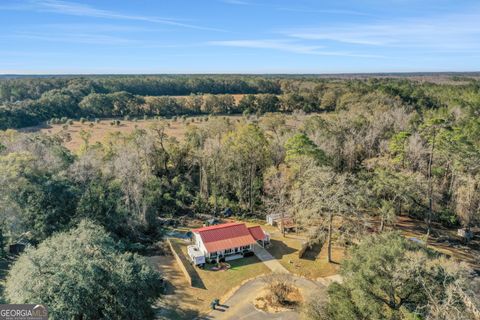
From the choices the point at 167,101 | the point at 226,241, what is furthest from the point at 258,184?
the point at 167,101

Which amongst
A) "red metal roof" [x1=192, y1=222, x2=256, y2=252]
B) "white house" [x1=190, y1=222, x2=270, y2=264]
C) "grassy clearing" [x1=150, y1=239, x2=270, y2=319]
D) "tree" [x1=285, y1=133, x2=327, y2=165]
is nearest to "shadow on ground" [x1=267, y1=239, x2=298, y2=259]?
"white house" [x1=190, y1=222, x2=270, y2=264]

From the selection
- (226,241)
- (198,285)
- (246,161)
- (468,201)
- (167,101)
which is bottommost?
(198,285)

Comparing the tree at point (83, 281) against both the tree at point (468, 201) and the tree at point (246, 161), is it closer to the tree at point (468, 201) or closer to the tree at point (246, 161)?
the tree at point (246, 161)

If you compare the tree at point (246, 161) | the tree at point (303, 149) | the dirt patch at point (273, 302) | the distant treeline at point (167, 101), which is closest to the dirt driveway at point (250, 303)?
the dirt patch at point (273, 302)

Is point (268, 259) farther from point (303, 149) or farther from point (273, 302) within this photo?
point (303, 149)

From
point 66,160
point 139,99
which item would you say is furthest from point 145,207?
point 139,99

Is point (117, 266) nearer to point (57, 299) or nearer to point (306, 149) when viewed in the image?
point (57, 299)

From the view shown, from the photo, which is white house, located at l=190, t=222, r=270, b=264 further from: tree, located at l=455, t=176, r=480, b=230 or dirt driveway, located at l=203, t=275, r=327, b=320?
tree, located at l=455, t=176, r=480, b=230
